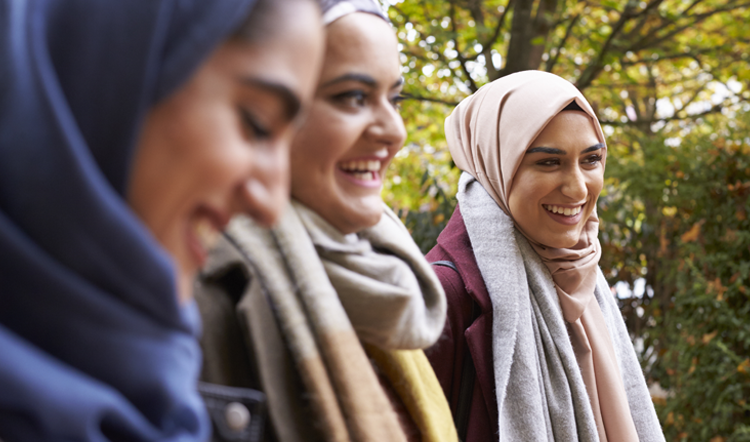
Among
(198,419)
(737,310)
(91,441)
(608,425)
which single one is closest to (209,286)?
(198,419)

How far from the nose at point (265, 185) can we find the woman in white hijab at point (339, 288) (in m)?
0.36

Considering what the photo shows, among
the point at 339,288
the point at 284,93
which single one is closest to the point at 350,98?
the point at 339,288

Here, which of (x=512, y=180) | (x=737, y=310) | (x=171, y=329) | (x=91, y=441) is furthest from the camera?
(x=737, y=310)

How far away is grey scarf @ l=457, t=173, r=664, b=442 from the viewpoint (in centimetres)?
227

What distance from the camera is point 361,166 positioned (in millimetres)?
1518

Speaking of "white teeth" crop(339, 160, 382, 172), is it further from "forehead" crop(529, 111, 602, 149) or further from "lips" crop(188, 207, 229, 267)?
"forehead" crop(529, 111, 602, 149)

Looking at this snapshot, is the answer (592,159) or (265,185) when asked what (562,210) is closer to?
(592,159)

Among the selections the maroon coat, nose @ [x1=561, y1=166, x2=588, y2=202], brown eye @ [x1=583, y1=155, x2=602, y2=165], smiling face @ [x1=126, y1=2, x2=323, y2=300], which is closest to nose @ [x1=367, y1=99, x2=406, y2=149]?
smiling face @ [x1=126, y1=2, x2=323, y2=300]

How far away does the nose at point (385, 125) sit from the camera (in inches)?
59.2

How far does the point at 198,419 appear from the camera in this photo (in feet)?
2.92

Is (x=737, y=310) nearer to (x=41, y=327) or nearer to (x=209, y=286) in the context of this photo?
(x=209, y=286)

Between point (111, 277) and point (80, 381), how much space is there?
12 cm

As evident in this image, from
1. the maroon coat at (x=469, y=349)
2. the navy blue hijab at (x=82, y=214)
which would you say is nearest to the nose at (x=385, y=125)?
the navy blue hijab at (x=82, y=214)

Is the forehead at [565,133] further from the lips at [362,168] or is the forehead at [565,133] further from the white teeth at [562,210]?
the lips at [362,168]
